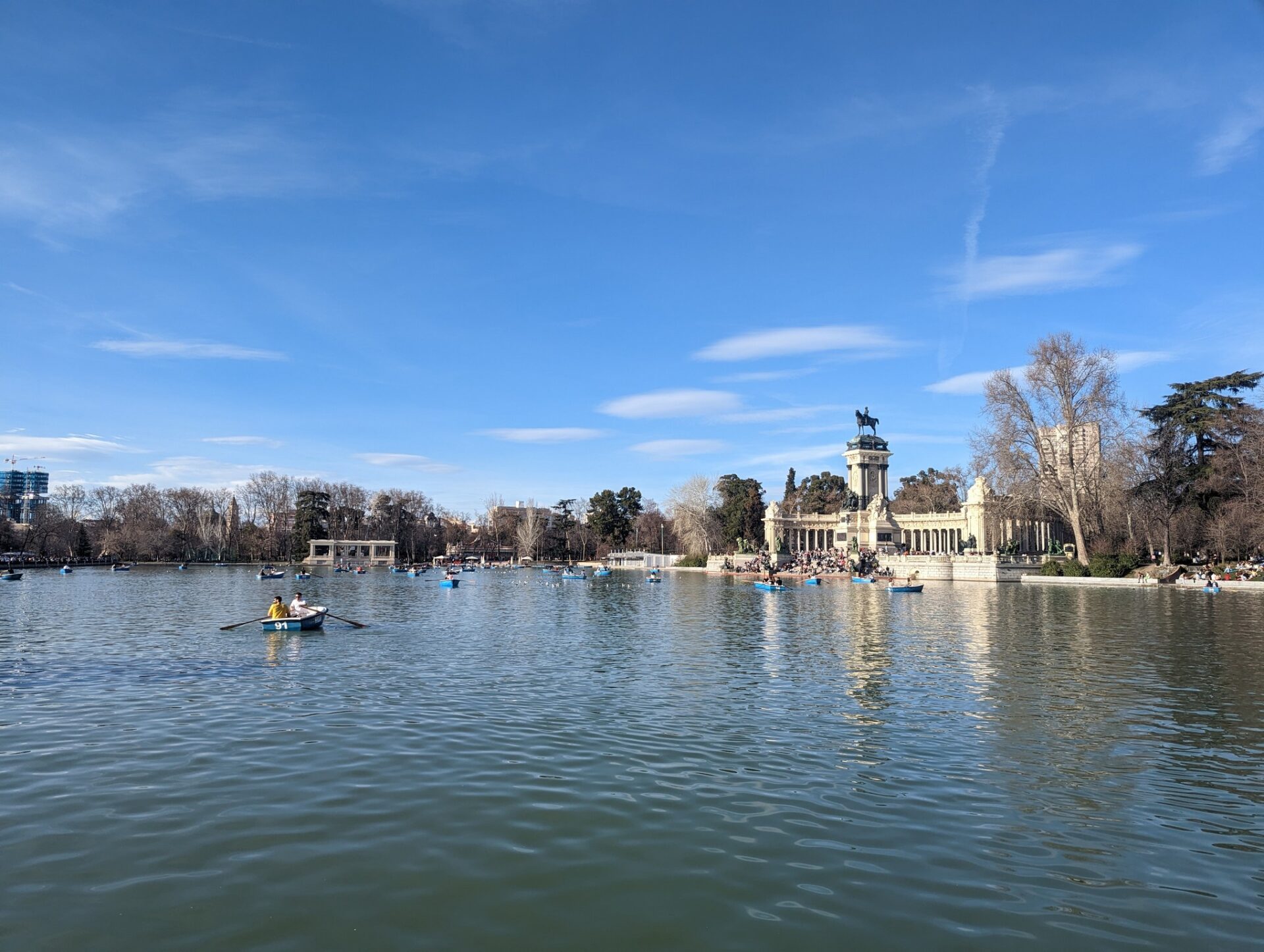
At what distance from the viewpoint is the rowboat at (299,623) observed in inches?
1088

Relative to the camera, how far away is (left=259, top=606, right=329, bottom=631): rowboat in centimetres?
2762

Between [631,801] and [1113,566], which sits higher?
[1113,566]

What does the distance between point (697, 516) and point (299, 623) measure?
93.6 m

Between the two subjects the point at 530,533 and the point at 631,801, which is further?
the point at 530,533

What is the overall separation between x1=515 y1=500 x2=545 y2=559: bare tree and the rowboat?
359ft

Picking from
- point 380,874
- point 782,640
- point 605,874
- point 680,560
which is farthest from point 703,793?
point 680,560

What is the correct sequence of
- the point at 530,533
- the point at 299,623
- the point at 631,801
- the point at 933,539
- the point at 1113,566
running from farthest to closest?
1. the point at 530,533
2. the point at 933,539
3. the point at 1113,566
4. the point at 299,623
5. the point at 631,801

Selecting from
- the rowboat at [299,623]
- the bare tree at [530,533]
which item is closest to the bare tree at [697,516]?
the bare tree at [530,533]

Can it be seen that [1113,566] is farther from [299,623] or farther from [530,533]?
[530,533]

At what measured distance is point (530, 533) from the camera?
138625mm

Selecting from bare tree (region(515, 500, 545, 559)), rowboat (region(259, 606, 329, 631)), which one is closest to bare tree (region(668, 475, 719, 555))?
bare tree (region(515, 500, 545, 559))

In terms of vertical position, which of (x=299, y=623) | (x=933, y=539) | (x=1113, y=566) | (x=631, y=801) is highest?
(x=933, y=539)

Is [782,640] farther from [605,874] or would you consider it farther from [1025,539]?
[1025,539]

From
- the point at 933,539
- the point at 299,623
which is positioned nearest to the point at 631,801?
the point at 299,623
